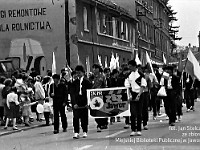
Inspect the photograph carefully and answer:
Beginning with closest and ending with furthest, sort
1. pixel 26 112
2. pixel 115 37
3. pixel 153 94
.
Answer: pixel 26 112 < pixel 153 94 < pixel 115 37

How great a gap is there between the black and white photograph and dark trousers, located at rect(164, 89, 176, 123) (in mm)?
33

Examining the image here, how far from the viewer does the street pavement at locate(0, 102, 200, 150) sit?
42.4 ft

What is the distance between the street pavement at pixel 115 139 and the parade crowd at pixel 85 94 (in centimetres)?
42

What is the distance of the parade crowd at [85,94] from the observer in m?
15.2

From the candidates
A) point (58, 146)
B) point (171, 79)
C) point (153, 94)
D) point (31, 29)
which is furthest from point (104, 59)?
point (58, 146)

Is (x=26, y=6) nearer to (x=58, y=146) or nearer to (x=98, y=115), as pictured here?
(x=98, y=115)

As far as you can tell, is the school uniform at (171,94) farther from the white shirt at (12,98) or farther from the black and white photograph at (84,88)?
the white shirt at (12,98)

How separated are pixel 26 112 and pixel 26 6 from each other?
56.2ft

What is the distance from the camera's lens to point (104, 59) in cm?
4244

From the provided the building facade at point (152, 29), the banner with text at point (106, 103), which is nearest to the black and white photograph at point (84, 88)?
the banner with text at point (106, 103)

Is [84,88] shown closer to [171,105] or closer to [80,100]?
[80,100]

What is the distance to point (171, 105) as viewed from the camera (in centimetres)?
1806

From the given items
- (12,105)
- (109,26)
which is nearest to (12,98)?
(12,105)

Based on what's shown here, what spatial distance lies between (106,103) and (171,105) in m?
2.71
